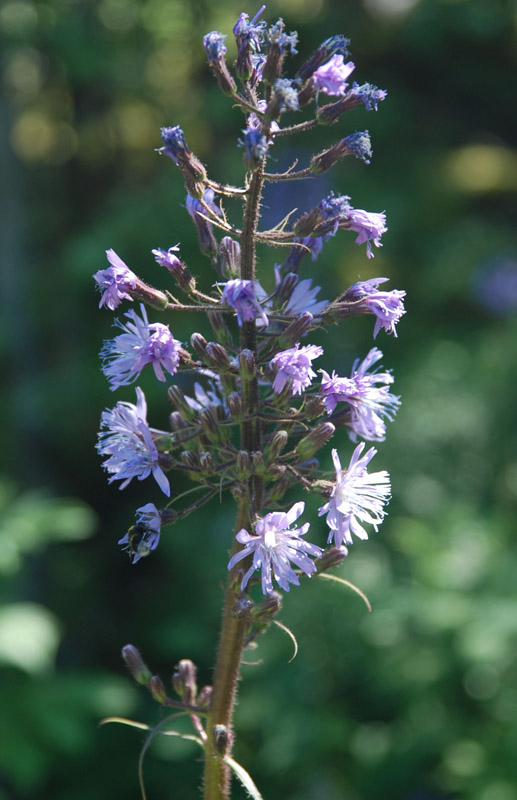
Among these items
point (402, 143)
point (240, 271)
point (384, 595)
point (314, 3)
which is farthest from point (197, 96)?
point (240, 271)

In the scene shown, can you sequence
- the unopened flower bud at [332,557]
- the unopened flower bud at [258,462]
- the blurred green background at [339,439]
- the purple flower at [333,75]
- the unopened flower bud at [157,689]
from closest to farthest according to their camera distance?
the purple flower at [333,75]
the unopened flower bud at [258,462]
the unopened flower bud at [332,557]
the unopened flower bud at [157,689]
the blurred green background at [339,439]

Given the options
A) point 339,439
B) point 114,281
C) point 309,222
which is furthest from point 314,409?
point 339,439

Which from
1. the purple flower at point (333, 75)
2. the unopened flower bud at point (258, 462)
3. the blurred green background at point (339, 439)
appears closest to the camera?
the purple flower at point (333, 75)

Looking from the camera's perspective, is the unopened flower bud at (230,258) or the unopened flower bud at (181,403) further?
the unopened flower bud at (181,403)

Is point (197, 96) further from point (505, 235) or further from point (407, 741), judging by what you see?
point (407, 741)

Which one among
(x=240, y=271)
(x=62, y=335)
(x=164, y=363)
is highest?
(x=240, y=271)

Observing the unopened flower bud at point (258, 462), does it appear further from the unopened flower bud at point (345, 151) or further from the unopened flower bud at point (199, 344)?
the unopened flower bud at point (345, 151)

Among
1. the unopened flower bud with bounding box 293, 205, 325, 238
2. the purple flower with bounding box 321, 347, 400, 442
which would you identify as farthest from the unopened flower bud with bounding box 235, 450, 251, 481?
the unopened flower bud with bounding box 293, 205, 325, 238

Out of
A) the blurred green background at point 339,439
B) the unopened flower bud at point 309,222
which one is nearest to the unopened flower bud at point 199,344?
the unopened flower bud at point 309,222
